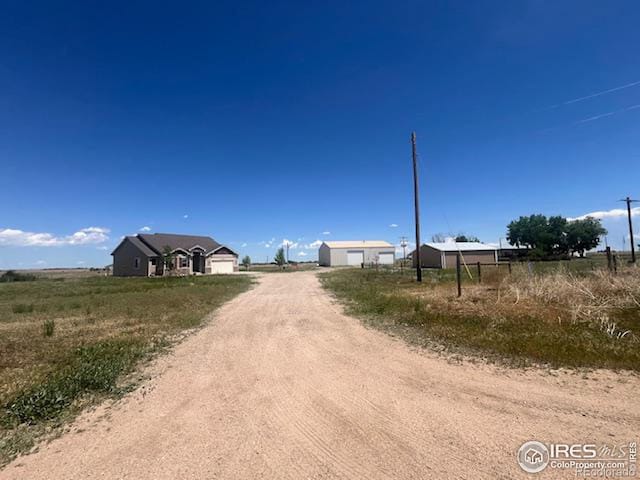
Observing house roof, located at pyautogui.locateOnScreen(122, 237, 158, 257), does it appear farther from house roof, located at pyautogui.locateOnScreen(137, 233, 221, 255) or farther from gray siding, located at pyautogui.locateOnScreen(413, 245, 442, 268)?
gray siding, located at pyautogui.locateOnScreen(413, 245, 442, 268)

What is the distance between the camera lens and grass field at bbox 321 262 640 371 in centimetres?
586

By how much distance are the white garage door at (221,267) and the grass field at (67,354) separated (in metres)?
29.4

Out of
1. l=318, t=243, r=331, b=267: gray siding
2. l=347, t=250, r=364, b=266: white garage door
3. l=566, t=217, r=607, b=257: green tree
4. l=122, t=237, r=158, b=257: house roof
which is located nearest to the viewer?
l=122, t=237, r=158, b=257: house roof

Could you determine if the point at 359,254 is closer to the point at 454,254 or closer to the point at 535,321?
the point at 454,254

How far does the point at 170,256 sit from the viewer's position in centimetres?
3659

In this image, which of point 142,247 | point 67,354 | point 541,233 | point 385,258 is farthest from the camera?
point 541,233

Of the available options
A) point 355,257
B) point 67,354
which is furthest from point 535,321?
point 355,257

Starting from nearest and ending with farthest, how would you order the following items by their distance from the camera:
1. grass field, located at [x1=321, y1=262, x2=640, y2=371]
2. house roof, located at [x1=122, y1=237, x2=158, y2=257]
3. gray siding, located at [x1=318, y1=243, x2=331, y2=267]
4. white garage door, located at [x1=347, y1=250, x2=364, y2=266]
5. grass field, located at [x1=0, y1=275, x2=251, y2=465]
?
1. grass field, located at [x1=0, y1=275, x2=251, y2=465]
2. grass field, located at [x1=321, y1=262, x2=640, y2=371]
3. house roof, located at [x1=122, y1=237, x2=158, y2=257]
4. white garage door, located at [x1=347, y1=250, x2=364, y2=266]
5. gray siding, located at [x1=318, y1=243, x2=331, y2=267]

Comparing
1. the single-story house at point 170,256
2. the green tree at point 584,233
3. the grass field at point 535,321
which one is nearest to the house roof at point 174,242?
the single-story house at point 170,256

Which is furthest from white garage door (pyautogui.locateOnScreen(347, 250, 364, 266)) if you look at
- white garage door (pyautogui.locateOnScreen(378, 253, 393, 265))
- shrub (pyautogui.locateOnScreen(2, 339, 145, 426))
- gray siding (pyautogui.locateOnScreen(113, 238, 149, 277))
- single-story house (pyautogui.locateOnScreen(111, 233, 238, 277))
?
shrub (pyautogui.locateOnScreen(2, 339, 145, 426))

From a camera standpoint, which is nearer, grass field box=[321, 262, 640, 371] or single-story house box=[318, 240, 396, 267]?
grass field box=[321, 262, 640, 371]

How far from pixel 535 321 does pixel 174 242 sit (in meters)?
40.5

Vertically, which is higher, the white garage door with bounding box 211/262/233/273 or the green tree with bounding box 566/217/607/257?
the green tree with bounding box 566/217/607/257

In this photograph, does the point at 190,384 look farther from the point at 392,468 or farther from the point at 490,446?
the point at 490,446
